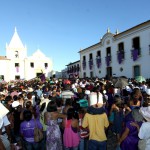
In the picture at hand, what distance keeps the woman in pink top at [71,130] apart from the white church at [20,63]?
43572 mm

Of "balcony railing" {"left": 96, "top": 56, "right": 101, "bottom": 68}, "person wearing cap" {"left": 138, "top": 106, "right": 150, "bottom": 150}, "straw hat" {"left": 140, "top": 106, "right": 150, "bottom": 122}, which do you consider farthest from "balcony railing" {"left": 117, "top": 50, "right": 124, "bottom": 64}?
"person wearing cap" {"left": 138, "top": 106, "right": 150, "bottom": 150}

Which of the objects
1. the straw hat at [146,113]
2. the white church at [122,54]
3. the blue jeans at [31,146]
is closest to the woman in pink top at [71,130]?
the blue jeans at [31,146]

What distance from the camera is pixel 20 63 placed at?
158 ft

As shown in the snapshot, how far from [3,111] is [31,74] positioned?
46.2 m

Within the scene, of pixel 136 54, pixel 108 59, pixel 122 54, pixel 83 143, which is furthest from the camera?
pixel 108 59

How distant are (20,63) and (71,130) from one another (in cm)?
4516

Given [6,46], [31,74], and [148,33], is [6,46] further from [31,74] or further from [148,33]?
[148,33]

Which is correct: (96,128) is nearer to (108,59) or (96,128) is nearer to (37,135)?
(37,135)

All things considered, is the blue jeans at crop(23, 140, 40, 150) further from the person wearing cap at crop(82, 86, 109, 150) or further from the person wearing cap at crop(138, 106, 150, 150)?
the person wearing cap at crop(138, 106, 150, 150)

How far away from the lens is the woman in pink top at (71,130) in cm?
476

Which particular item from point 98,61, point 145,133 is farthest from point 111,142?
point 98,61

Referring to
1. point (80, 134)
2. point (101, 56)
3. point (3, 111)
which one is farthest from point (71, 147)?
point (101, 56)

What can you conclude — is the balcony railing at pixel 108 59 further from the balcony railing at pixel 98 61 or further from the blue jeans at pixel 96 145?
the blue jeans at pixel 96 145

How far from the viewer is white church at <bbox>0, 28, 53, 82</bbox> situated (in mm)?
47156
